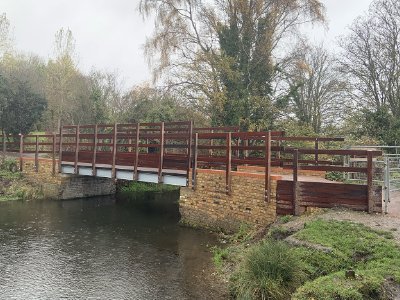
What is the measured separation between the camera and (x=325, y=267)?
589 cm

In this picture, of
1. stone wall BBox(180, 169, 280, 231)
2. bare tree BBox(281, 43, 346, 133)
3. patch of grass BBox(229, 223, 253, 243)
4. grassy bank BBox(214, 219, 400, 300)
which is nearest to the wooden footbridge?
stone wall BBox(180, 169, 280, 231)

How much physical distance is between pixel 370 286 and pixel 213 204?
6.33 meters

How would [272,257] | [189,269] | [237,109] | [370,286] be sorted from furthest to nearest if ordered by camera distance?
[237,109] → [189,269] → [272,257] → [370,286]

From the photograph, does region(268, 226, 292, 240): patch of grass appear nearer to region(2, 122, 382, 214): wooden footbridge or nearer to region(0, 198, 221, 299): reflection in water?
region(2, 122, 382, 214): wooden footbridge

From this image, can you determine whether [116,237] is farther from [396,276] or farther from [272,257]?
[396,276]

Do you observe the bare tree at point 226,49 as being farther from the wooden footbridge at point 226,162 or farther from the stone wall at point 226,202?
the stone wall at point 226,202

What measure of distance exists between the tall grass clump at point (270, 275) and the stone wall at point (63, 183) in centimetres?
1282

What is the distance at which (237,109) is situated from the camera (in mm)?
18438

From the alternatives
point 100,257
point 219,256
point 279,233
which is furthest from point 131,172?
point 279,233

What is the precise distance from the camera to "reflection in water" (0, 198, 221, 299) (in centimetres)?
666

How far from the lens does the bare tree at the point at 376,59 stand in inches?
795

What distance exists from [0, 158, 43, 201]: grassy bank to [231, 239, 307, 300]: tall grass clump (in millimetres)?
13477

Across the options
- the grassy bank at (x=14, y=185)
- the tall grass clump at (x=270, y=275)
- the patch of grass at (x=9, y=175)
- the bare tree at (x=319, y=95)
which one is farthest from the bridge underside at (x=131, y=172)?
the bare tree at (x=319, y=95)

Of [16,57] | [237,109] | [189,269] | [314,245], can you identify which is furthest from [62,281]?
[16,57]
